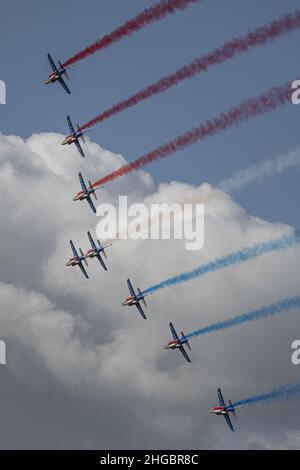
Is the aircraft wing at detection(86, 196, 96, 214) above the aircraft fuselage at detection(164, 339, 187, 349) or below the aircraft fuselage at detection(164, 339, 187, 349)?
above

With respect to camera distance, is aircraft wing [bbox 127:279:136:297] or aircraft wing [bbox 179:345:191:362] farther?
aircraft wing [bbox 127:279:136:297]

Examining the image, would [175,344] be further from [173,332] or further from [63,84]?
[63,84]

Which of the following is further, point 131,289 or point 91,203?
point 91,203

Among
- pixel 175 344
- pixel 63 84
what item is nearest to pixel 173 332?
pixel 175 344

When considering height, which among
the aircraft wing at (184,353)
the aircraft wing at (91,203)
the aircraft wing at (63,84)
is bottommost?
the aircraft wing at (184,353)

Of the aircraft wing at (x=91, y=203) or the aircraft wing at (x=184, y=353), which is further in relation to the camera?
the aircraft wing at (x=91, y=203)

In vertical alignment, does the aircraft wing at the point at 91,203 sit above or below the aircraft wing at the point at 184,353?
above

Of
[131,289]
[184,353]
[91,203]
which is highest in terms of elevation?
[91,203]

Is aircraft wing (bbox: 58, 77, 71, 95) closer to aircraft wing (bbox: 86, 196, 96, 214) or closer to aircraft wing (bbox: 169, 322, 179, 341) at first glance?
aircraft wing (bbox: 86, 196, 96, 214)

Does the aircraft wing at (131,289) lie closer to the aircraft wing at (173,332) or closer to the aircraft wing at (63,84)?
the aircraft wing at (173,332)

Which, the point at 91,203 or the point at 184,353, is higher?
the point at 91,203
